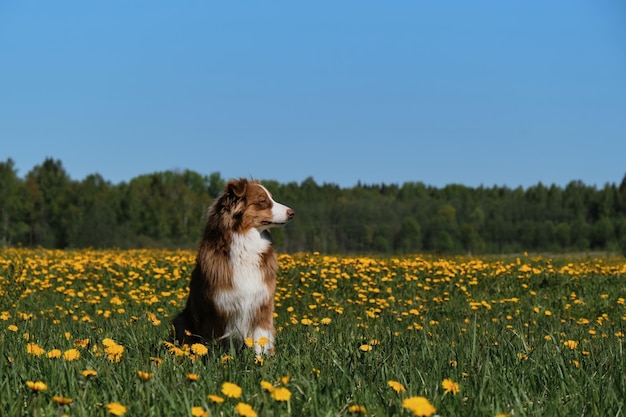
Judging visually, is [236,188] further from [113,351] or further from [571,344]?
[571,344]

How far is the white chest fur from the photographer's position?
5754 mm

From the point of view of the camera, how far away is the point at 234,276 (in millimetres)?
5777

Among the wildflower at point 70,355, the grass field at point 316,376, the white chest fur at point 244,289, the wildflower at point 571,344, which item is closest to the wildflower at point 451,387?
the grass field at point 316,376

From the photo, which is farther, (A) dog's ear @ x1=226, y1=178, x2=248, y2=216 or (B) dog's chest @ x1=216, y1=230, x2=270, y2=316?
(A) dog's ear @ x1=226, y1=178, x2=248, y2=216

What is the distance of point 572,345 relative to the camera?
4.82 meters

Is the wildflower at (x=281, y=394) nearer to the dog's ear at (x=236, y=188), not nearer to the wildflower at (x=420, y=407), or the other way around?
the wildflower at (x=420, y=407)

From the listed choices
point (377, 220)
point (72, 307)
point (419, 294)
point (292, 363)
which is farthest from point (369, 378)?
point (377, 220)

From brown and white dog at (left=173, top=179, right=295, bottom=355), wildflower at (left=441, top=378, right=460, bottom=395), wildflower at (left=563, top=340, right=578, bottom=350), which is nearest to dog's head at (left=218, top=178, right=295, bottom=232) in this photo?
brown and white dog at (left=173, top=179, right=295, bottom=355)

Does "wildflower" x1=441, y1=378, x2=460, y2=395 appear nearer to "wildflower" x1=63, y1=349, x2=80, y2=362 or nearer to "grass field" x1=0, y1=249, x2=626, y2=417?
"grass field" x1=0, y1=249, x2=626, y2=417

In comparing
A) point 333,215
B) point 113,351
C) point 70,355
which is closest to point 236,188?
point 113,351

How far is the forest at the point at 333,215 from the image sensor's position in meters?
80.9

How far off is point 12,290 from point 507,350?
838 centimetres

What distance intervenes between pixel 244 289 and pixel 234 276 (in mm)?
145

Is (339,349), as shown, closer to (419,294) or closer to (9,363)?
(9,363)
